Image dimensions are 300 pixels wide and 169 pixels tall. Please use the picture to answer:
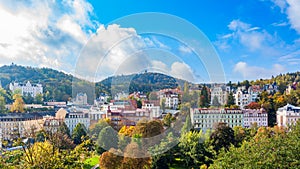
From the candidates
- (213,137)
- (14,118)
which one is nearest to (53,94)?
(14,118)

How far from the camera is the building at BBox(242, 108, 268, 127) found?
1523 centimetres

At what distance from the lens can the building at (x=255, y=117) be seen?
1523cm

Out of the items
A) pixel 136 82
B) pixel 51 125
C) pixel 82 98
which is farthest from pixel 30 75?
pixel 82 98

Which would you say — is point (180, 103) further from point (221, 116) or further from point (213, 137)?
point (221, 116)

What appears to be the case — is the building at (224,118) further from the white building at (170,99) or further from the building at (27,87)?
the building at (27,87)

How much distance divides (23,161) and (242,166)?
287 cm

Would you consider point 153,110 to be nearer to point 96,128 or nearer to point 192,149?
point 96,128

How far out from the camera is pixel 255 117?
50.5 feet

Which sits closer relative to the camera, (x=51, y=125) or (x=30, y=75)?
(x=51, y=125)

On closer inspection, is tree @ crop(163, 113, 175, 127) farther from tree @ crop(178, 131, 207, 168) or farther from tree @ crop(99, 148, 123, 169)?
tree @ crop(178, 131, 207, 168)

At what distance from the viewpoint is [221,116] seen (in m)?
13.8

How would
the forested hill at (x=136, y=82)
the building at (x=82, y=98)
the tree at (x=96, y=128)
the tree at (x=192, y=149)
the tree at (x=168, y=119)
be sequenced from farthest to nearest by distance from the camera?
1. the tree at (x=192, y=149)
2. the tree at (x=168, y=119)
3. the tree at (x=96, y=128)
4. the forested hill at (x=136, y=82)
5. the building at (x=82, y=98)

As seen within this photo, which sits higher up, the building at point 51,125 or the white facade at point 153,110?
the white facade at point 153,110

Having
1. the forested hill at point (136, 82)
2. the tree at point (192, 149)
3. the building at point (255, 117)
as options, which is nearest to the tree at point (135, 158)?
the forested hill at point (136, 82)
